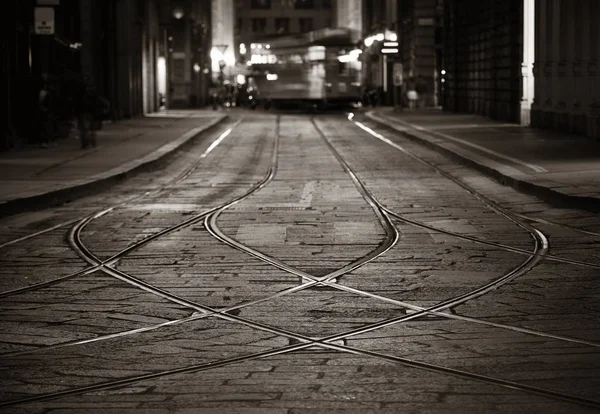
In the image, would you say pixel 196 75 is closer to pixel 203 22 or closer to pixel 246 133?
pixel 203 22

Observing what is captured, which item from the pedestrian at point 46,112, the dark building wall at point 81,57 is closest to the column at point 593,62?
the dark building wall at point 81,57

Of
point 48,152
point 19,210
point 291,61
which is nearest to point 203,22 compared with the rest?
point 291,61

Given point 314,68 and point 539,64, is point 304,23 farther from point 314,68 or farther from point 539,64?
point 539,64

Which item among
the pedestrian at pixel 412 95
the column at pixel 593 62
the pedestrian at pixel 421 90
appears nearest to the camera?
the column at pixel 593 62

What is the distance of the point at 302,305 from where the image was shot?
984 centimetres

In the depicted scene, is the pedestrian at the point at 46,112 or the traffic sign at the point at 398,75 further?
the traffic sign at the point at 398,75

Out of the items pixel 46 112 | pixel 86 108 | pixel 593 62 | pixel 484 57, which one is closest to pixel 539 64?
pixel 593 62

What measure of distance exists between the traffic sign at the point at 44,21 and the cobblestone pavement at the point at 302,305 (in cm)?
1110

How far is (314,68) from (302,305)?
189ft

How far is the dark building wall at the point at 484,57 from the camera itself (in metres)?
44.2

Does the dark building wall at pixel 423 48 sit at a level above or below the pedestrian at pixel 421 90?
above

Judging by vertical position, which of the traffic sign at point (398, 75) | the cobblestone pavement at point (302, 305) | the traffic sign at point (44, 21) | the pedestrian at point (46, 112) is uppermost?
the traffic sign at point (44, 21)

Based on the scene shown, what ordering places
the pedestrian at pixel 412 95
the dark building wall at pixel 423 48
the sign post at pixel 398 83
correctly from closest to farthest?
the sign post at pixel 398 83 → the pedestrian at pixel 412 95 → the dark building wall at pixel 423 48

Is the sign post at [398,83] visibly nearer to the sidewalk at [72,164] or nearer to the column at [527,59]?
the column at [527,59]
